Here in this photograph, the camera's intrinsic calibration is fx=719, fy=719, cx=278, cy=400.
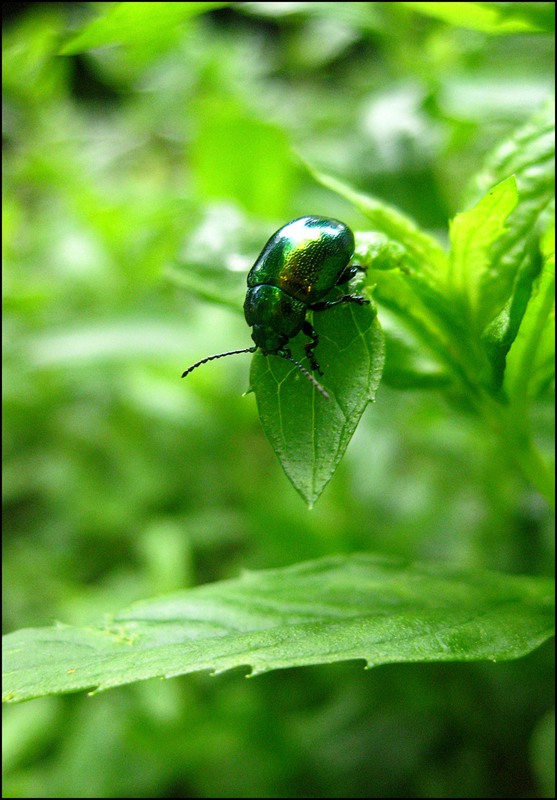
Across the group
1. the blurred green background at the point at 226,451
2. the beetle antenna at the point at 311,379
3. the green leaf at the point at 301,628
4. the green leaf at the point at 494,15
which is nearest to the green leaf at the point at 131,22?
the blurred green background at the point at 226,451

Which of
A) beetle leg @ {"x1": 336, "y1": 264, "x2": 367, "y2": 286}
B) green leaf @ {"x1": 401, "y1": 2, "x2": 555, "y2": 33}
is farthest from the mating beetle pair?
green leaf @ {"x1": 401, "y1": 2, "x2": 555, "y2": 33}

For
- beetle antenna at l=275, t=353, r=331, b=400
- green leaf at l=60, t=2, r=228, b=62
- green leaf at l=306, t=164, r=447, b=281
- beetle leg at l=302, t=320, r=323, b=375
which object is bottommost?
beetle leg at l=302, t=320, r=323, b=375

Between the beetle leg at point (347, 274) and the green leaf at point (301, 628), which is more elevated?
the beetle leg at point (347, 274)

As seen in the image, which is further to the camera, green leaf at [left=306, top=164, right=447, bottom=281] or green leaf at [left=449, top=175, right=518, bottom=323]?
green leaf at [left=306, top=164, right=447, bottom=281]

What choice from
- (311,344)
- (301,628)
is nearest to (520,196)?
(311,344)

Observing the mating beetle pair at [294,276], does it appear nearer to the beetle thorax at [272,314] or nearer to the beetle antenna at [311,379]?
the beetle thorax at [272,314]

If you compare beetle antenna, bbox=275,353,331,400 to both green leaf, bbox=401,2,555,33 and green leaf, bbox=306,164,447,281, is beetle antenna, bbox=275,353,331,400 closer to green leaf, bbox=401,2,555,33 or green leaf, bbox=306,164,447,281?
green leaf, bbox=306,164,447,281
